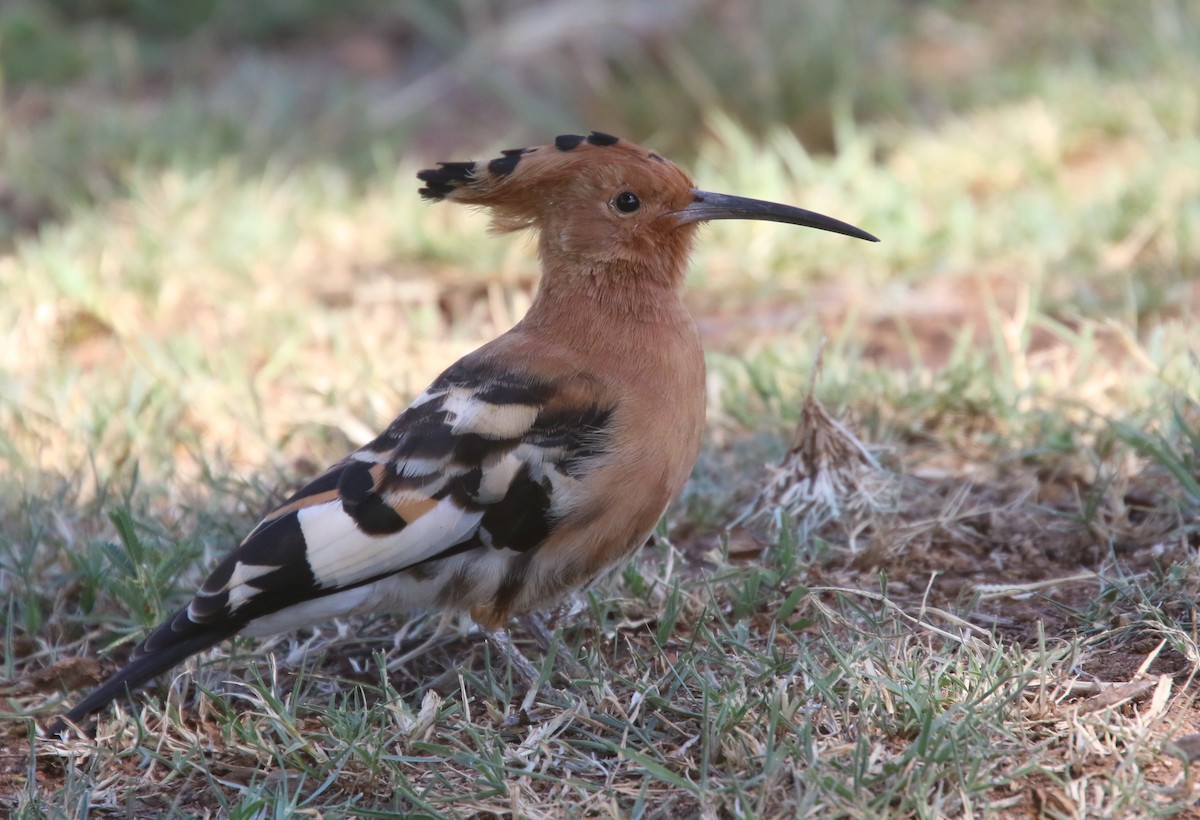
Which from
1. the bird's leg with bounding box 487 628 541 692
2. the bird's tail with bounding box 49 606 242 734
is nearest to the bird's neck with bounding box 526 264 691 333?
the bird's leg with bounding box 487 628 541 692

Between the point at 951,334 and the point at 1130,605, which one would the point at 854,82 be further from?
the point at 1130,605

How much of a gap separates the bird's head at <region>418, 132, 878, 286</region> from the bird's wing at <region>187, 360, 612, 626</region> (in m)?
0.30

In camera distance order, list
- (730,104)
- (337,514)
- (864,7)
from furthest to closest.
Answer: (864,7)
(730,104)
(337,514)

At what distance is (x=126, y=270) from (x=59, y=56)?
266 centimetres

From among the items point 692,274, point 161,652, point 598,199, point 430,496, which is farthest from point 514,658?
point 692,274

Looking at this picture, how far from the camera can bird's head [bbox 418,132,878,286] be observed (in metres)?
2.62

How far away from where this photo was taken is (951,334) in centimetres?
372

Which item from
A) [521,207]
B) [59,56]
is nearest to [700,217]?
[521,207]

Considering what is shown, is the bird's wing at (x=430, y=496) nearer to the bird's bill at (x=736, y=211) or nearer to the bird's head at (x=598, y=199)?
the bird's head at (x=598, y=199)

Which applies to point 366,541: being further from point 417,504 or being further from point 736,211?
point 736,211

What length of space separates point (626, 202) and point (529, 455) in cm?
54

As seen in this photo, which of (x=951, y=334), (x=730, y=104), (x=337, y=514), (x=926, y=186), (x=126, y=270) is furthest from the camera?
(x=730, y=104)

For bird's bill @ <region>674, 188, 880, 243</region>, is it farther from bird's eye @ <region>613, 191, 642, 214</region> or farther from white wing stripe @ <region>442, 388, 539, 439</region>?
white wing stripe @ <region>442, 388, 539, 439</region>

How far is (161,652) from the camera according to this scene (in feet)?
7.26
